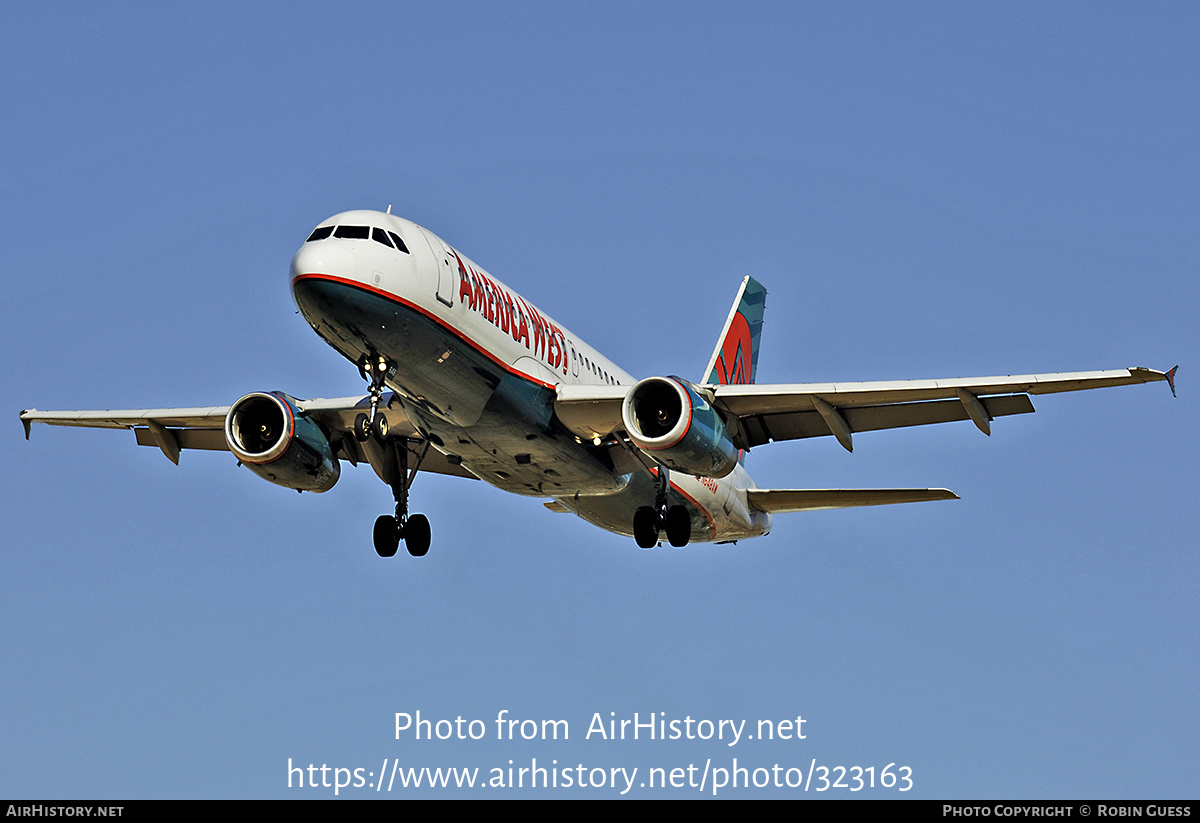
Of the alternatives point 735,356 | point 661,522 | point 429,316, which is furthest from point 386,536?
point 735,356

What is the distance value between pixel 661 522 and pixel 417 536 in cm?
546

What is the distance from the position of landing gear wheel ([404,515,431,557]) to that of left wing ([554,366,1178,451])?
4830 mm

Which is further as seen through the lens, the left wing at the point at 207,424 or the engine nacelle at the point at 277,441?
the left wing at the point at 207,424

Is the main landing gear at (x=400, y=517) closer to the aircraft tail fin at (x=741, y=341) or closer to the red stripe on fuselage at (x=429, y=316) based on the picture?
the red stripe on fuselage at (x=429, y=316)

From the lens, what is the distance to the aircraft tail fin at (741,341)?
42.3 m

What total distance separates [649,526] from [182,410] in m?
11.1

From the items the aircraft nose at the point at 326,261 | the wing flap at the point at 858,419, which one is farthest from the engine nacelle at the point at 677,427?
the aircraft nose at the point at 326,261

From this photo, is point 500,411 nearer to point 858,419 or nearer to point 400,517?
point 400,517

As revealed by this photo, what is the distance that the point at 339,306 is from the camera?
26031 mm

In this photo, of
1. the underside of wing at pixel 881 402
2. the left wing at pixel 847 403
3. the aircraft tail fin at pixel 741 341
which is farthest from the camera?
the aircraft tail fin at pixel 741 341

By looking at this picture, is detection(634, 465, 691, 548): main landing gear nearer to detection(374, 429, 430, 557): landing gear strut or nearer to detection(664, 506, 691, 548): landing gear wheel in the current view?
detection(664, 506, 691, 548): landing gear wheel

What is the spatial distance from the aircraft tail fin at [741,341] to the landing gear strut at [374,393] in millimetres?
14509

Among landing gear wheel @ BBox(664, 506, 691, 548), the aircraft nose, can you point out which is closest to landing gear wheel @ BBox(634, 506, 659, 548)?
landing gear wheel @ BBox(664, 506, 691, 548)
